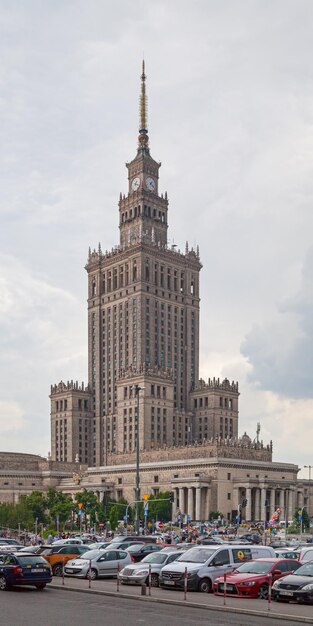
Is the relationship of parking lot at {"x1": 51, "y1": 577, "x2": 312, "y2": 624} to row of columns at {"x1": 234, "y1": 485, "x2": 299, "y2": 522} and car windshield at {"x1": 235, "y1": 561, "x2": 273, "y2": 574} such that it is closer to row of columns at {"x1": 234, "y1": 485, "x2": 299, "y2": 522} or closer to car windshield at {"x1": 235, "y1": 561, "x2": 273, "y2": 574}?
car windshield at {"x1": 235, "y1": 561, "x2": 273, "y2": 574}

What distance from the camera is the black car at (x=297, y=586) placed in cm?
3309

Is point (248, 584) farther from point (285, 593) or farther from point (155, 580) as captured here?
point (155, 580)

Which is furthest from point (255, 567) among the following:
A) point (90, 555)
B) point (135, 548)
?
point (135, 548)

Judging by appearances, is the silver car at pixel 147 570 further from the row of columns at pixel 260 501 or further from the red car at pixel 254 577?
the row of columns at pixel 260 501

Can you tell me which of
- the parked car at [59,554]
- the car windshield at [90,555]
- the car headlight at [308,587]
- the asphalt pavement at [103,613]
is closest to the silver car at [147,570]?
the car windshield at [90,555]

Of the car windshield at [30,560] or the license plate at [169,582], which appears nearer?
the car windshield at [30,560]

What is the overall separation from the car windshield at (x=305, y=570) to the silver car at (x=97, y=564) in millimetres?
12790

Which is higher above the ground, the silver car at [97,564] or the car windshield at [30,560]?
the car windshield at [30,560]

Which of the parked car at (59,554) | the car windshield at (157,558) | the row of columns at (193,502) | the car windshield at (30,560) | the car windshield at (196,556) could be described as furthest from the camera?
the row of columns at (193,502)

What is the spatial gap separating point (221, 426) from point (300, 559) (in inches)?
6274

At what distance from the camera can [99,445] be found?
199 m

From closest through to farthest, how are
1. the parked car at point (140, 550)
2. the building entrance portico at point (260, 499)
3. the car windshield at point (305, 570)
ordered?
1. the car windshield at point (305, 570)
2. the parked car at point (140, 550)
3. the building entrance portico at point (260, 499)

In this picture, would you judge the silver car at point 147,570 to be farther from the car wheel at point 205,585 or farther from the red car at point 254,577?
the red car at point 254,577

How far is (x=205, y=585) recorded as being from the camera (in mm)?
37875
